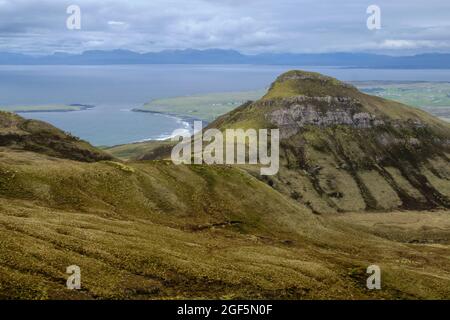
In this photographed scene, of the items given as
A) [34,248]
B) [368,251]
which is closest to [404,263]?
[368,251]

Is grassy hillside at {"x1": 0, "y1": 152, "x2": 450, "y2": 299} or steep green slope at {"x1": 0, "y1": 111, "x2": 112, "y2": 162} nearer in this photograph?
grassy hillside at {"x1": 0, "y1": 152, "x2": 450, "y2": 299}

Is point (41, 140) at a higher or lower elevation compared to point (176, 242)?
higher

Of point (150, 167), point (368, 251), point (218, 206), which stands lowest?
point (368, 251)

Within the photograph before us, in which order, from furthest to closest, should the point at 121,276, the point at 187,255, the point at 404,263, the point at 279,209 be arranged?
the point at 279,209, the point at 404,263, the point at 187,255, the point at 121,276

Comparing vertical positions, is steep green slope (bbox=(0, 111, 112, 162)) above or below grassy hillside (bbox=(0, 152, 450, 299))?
above

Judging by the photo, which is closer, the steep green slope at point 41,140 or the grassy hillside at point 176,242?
the grassy hillside at point 176,242

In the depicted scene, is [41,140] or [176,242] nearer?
[176,242]

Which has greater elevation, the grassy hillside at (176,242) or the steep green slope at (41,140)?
the steep green slope at (41,140)

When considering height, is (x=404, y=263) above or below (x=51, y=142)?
below

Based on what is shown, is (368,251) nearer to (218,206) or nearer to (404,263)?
(404,263)
